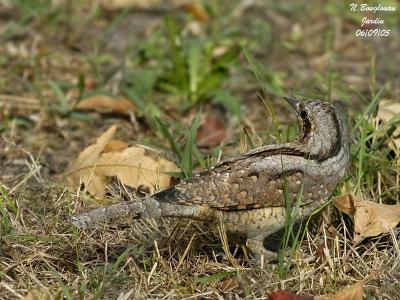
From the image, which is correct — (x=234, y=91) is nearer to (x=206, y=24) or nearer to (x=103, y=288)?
(x=206, y=24)

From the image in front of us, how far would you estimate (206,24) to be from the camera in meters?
7.47

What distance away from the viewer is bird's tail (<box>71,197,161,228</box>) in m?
3.72

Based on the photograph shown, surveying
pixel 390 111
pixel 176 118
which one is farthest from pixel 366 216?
pixel 176 118

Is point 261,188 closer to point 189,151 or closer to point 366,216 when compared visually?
point 366,216

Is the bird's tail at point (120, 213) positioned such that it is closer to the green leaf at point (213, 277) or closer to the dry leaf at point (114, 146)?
the green leaf at point (213, 277)

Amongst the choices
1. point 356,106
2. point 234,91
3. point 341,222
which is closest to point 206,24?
point 234,91

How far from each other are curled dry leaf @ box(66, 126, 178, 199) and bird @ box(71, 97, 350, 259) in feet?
2.32

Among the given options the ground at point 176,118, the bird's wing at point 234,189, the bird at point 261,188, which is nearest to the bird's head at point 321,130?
the bird at point 261,188

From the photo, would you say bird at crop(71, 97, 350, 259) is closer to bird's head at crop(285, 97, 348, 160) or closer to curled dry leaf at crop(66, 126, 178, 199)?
bird's head at crop(285, 97, 348, 160)

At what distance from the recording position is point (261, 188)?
12.6 ft

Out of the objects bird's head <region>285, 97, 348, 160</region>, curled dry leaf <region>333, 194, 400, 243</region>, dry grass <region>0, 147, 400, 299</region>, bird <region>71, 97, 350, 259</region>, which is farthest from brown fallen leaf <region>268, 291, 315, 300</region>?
bird's head <region>285, 97, 348, 160</region>

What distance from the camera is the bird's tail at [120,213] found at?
3.72m

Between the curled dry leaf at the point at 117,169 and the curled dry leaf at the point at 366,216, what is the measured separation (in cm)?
106

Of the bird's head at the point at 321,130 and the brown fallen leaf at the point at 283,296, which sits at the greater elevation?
the bird's head at the point at 321,130
